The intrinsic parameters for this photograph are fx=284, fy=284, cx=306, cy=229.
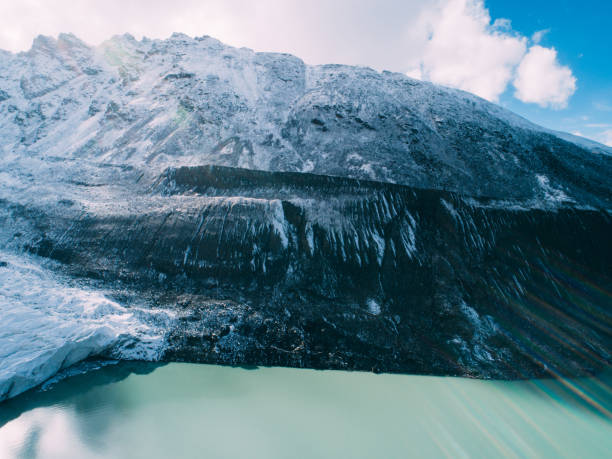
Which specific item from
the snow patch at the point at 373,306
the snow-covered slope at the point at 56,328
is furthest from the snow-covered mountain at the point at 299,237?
the snow patch at the point at 373,306

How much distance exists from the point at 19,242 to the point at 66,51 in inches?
1551

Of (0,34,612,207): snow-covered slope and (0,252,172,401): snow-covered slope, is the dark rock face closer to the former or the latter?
(0,252,172,401): snow-covered slope

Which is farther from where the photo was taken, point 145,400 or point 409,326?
point 409,326

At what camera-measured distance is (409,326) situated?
18656mm

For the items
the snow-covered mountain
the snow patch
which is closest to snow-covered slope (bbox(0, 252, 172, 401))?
the snow-covered mountain

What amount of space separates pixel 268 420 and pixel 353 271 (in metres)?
11.5

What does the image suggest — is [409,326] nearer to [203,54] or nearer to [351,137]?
[351,137]

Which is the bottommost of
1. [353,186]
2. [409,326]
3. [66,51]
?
[409,326]

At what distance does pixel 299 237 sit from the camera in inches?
875

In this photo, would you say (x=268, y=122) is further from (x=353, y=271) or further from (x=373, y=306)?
(x=373, y=306)

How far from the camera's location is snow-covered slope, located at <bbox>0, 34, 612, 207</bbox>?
2745cm

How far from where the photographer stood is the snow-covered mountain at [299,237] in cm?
1655

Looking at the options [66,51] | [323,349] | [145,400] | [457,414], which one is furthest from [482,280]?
[66,51]

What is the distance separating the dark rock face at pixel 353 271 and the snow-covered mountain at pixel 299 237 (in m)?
0.13
